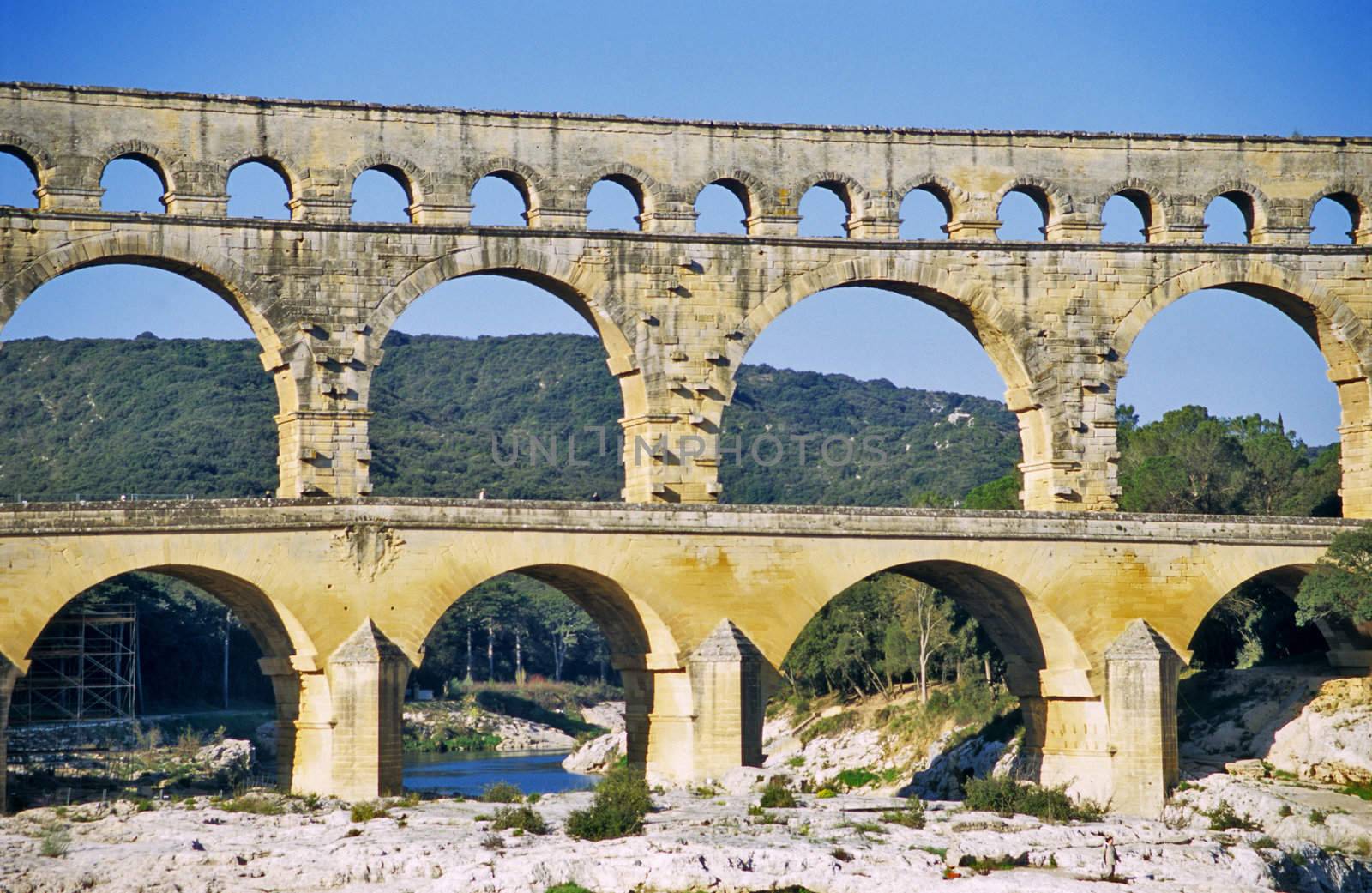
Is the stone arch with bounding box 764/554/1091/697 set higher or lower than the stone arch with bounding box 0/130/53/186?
lower

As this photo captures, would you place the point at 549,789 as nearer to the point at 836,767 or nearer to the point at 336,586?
the point at 836,767

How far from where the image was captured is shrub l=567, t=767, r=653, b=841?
32.0 meters

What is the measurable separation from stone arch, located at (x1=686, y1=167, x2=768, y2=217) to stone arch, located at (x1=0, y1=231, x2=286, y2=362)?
27.3 feet

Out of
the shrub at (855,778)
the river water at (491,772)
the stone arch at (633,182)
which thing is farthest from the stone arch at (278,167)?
the shrub at (855,778)

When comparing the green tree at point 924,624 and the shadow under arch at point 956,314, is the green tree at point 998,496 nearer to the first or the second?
the green tree at point 924,624

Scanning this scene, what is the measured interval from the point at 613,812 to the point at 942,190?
52.7ft

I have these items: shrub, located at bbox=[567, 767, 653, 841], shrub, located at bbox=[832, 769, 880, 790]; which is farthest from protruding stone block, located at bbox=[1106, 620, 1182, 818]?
shrub, located at bbox=[832, 769, 880, 790]

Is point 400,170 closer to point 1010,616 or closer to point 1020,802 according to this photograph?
point 1010,616

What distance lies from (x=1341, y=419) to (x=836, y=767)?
19.8 m

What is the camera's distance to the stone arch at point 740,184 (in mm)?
41500

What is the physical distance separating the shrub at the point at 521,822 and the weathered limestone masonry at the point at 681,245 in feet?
27.2

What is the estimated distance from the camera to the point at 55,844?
3066cm

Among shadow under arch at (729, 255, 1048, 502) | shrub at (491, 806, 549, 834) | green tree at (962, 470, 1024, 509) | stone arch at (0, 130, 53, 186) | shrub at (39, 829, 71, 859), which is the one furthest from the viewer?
green tree at (962, 470, 1024, 509)

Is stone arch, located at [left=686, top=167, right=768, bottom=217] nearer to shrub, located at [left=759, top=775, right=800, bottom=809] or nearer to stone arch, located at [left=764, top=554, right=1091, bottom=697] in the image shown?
stone arch, located at [left=764, top=554, right=1091, bottom=697]
